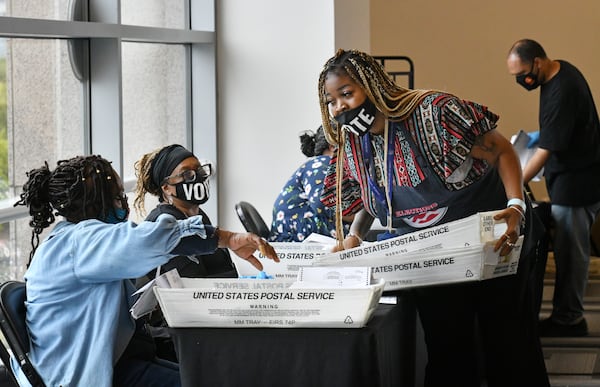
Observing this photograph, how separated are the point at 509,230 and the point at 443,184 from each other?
24cm

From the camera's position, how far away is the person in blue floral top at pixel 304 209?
408cm

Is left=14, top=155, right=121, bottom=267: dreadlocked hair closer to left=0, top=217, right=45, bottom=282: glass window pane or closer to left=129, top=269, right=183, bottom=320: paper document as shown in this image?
left=129, top=269, right=183, bottom=320: paper document

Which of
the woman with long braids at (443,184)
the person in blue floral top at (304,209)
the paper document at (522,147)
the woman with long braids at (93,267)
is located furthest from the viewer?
the paper document at (522,147)

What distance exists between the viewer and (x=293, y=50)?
5.42m

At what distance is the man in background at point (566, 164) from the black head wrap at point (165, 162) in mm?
2053

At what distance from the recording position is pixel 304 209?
4137 mm

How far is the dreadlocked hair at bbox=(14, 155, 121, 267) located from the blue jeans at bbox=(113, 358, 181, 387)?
1.36ft

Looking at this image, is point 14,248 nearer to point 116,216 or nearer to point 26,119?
point 26,119

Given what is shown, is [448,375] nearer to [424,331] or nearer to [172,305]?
[424,331]

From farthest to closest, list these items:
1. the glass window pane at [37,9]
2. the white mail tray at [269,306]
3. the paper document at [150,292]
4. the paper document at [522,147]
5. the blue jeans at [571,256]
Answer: the paper document at [522,147] → the blue jeans at [571,256] → the glass window pane at [37,9] → the paper document at [150,292] → the white mail tray at [269,306]

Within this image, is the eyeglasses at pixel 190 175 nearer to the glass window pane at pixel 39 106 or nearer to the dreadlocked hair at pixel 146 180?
the dreadlocked hair at pixel 146 180

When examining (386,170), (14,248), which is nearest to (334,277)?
(386,170)

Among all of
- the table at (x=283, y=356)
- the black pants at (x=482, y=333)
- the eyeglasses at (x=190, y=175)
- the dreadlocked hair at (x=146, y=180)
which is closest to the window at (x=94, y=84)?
the dreadlocked hair at (x=146, y=180)

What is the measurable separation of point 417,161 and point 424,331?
1.60 ft
